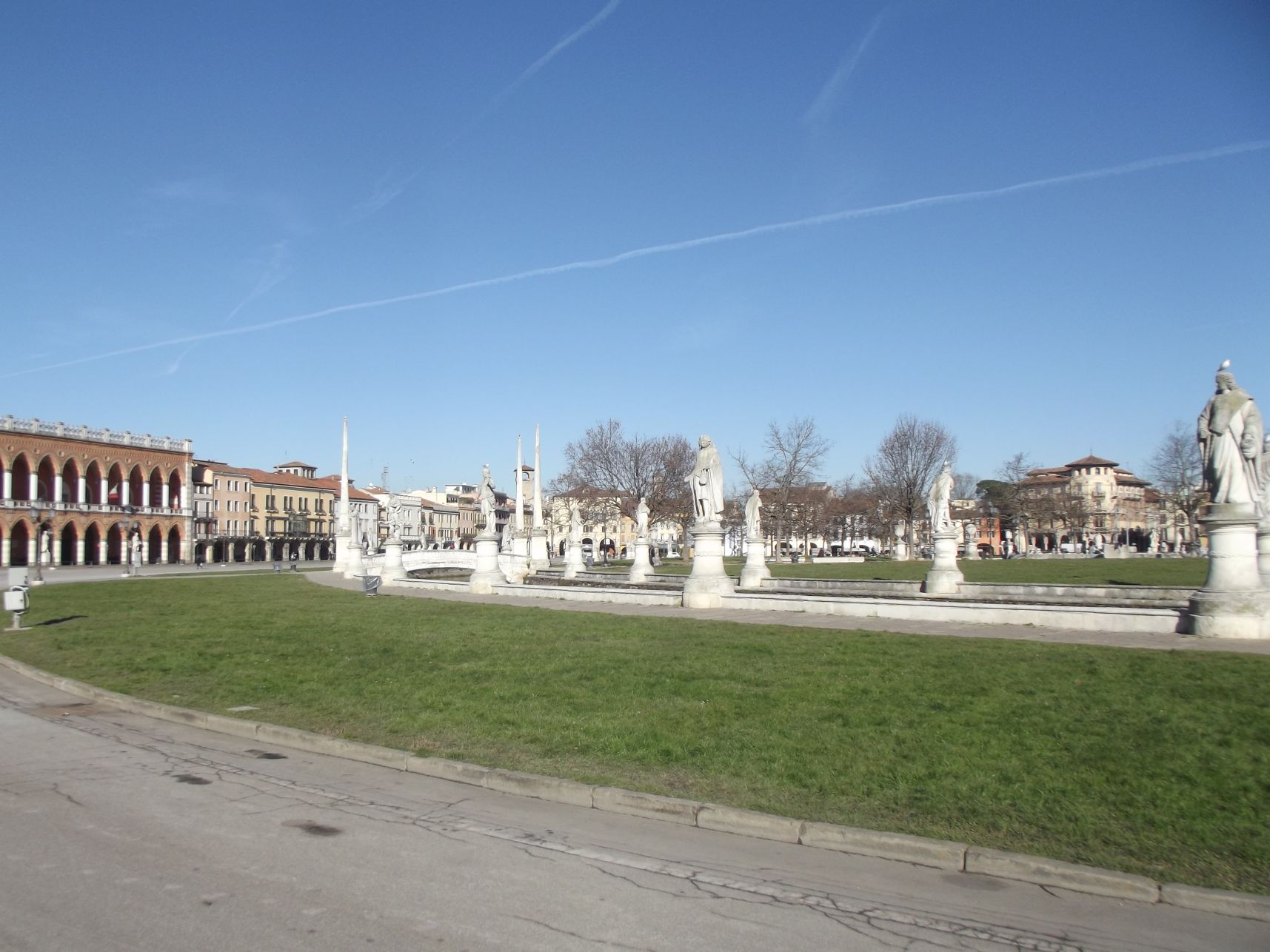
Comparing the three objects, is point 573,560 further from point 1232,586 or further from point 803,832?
point 803,832

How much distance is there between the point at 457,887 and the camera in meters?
5.31

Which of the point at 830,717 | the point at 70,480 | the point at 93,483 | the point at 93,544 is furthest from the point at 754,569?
the point at 93,483

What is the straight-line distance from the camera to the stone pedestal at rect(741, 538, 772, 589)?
1168 inches

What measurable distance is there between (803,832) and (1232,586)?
11.2m

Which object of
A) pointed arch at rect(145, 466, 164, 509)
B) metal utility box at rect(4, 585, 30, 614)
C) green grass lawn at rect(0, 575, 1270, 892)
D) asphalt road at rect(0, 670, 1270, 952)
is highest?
pointed arch at rect(145, 466, 164, 509)

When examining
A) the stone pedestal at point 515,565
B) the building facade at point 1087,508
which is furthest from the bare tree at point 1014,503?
the stone pedestal at point 515,565

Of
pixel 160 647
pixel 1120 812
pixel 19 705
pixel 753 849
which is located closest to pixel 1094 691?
pixel 1120 812

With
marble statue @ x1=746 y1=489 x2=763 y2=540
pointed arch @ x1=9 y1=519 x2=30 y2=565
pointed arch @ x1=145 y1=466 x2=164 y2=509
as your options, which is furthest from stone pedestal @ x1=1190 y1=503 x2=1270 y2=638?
pointed arch @ x1=145 y1=466 x2=164 y2=509

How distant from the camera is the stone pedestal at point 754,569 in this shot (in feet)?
97.3

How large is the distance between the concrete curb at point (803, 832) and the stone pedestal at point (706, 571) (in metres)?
13.0

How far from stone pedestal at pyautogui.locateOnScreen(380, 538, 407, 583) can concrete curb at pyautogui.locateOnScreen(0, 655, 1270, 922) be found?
3054 cm

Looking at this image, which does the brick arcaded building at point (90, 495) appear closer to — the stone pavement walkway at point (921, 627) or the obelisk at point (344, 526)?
the obelisk at point (344, 526)

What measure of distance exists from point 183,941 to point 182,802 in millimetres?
2884

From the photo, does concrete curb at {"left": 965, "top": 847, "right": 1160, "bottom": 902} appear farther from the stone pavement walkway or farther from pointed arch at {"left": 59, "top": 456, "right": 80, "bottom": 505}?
pointed arch at {"left": 59, "top": 456, "right": 80, "bottom": 505}
